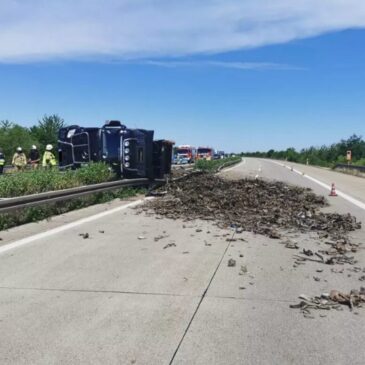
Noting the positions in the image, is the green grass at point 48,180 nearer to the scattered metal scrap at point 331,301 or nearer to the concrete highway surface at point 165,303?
the concrete highway surface at point 165,303

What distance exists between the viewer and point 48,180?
14578 millimetres

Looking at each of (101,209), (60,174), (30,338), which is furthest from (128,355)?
(60,174)

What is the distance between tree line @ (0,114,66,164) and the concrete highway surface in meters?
41.9

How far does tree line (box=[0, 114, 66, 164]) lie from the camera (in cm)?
5766

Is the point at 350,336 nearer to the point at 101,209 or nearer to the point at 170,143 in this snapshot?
the point at 101,209

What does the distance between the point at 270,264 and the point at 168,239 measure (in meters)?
2.46

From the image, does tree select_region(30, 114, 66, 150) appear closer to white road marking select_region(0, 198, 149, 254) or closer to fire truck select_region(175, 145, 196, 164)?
fire truck select_region(175, 145, 196, 164)

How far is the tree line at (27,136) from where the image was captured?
57656 mm

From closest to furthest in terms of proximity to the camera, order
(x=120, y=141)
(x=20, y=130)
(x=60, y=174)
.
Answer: (x=60, y=174) → (x=120, y=141) → (x=20, y=130)

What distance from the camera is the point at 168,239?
9742 millimetres

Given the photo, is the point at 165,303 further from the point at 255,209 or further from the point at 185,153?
the point at 185,153

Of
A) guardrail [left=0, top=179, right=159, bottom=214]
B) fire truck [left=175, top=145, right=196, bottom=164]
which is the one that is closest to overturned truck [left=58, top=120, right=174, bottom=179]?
guardrail [left=0, top=179, right=159, bottom=214]

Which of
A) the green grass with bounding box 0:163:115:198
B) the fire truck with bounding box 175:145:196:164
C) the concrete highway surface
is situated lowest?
the fire truck with bounding box 175:145:196:164

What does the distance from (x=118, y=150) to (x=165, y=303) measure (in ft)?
46.3
